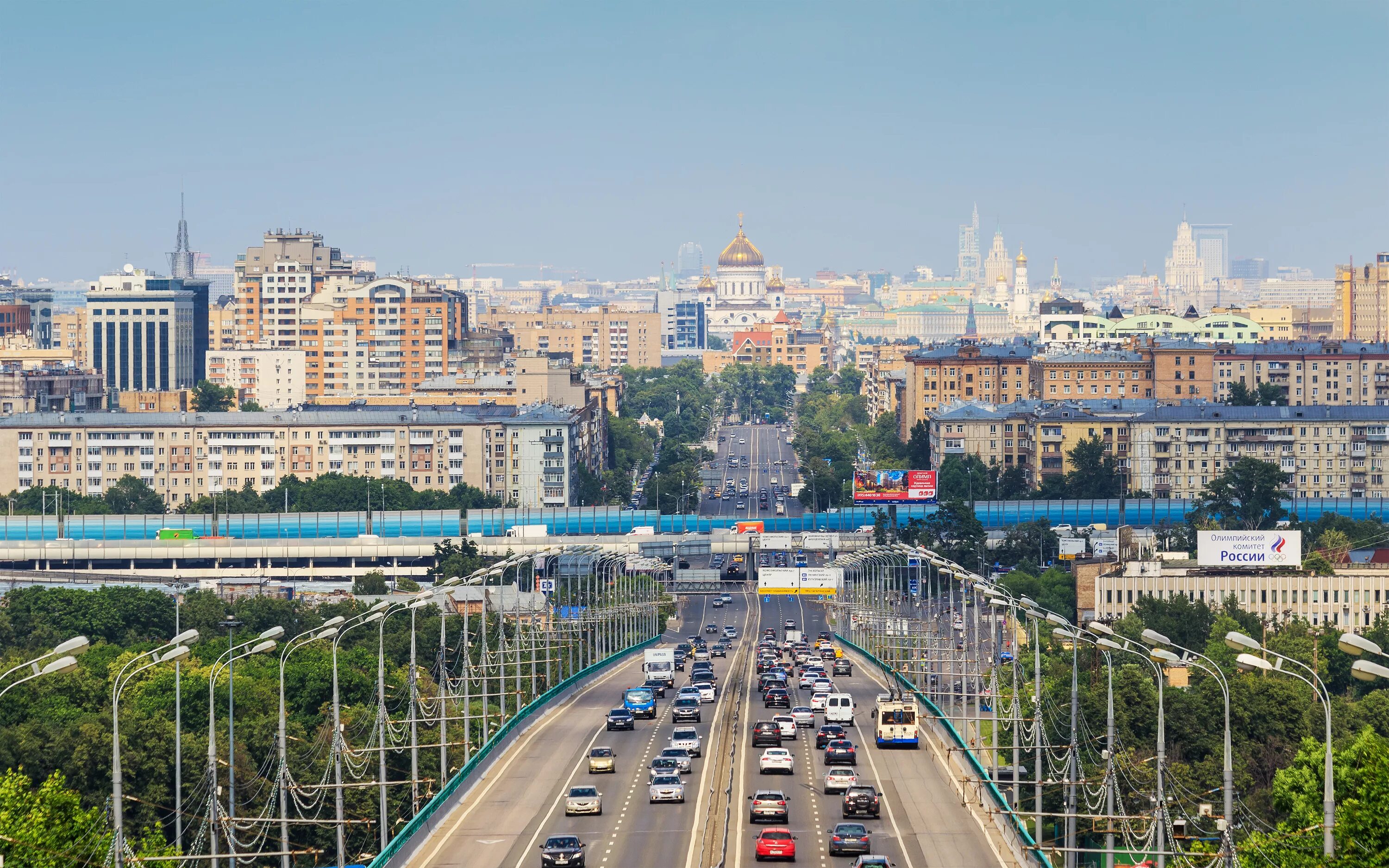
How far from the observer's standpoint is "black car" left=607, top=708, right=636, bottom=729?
219ft

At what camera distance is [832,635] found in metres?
124

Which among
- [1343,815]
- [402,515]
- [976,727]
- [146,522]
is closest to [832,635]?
[402,515]

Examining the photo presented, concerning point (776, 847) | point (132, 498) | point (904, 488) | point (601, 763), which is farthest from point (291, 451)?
point (776, 847)

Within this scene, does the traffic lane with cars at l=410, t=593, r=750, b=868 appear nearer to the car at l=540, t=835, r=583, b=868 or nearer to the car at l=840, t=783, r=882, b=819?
the car at l=540, t=835, r=583, b=868

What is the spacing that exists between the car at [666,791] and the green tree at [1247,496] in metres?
99.0

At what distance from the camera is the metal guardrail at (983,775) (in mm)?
44500

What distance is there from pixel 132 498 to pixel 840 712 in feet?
365

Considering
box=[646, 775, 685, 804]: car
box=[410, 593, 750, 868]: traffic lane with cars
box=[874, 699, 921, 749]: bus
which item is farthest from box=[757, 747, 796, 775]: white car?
box=[874, 699, 921, 749]: bus

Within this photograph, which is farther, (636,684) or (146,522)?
(146,522)

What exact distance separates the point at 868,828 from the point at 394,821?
14003 millimetres

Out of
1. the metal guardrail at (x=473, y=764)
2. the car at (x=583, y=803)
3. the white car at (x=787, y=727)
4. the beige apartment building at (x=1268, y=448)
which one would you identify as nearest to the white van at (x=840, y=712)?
the white car at (x=787, y=727)

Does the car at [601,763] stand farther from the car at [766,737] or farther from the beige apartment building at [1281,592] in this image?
the beige apartment building at [1281,592]

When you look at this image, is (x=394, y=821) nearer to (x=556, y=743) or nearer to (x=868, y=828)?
(x=556, y=743)

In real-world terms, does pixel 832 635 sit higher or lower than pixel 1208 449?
lower
